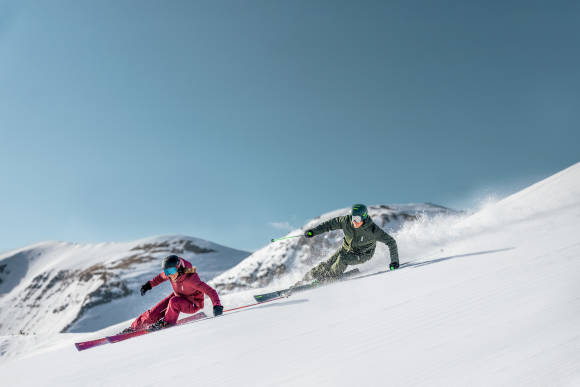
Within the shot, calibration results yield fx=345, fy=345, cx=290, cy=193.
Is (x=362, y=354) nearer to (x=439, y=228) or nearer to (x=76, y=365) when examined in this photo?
(x=76, y=365)

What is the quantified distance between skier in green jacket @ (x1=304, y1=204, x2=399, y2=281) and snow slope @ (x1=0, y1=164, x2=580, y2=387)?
2.42 meters

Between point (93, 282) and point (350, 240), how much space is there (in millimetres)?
57054

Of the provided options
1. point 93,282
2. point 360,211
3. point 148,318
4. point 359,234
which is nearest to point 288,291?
point 359,234

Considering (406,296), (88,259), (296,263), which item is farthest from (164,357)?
(88,259)

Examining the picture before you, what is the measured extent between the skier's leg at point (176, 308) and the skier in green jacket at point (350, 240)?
97.5 inches

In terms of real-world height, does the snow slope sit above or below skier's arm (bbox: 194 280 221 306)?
below

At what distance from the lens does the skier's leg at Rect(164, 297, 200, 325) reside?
5697 mm

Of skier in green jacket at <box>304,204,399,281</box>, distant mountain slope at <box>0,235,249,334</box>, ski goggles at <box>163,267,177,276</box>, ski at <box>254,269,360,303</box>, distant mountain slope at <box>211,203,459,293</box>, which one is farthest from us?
distant mountain slope at <box>0,235,249,334</box>

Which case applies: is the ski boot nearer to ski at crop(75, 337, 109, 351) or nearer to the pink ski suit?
the pink ski suit

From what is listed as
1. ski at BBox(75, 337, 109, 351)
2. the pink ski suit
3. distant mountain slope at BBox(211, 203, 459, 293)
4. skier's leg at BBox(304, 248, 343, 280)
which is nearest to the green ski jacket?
skier's leg at BBox(304, 248, 343, 280)

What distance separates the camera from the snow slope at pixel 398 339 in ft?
5.60

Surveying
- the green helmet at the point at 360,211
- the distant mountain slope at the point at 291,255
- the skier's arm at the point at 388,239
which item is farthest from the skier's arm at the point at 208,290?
the distant mountain slope at the point at 291,255

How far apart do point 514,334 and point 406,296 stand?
55.9 inches

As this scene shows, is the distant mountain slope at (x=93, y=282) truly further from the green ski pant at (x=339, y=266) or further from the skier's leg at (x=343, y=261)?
the skier's leg at (x=343, y=261)
